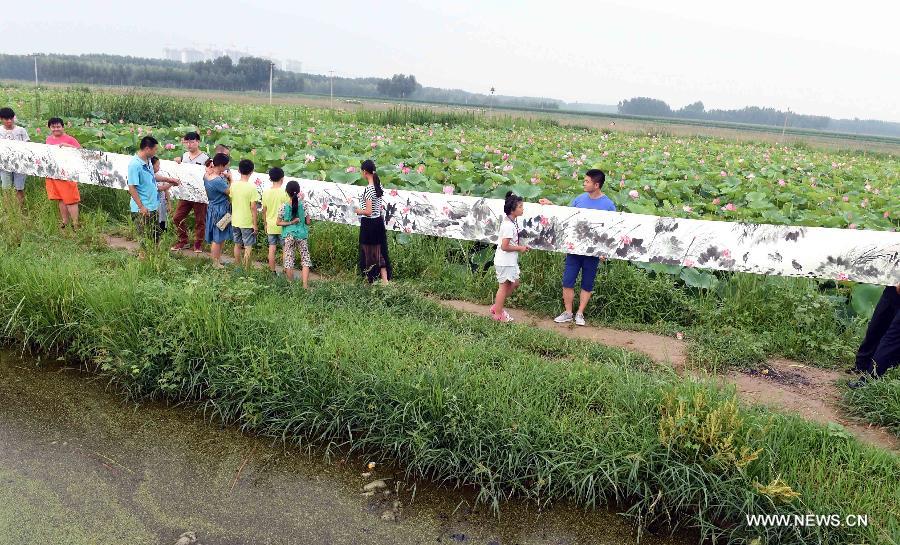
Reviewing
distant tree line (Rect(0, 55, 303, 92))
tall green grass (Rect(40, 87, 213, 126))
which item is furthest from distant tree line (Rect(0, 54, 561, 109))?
tall green grass (Rect(40, 87, 213, 126))

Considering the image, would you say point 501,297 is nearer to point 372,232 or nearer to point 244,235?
point 372,232

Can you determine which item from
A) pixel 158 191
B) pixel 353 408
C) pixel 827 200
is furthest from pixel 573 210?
pixel 827 200

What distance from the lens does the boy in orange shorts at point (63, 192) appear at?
23.2ft

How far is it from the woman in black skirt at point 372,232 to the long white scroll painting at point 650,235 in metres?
0.53

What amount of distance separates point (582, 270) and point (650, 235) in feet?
2.04

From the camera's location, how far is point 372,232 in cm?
536

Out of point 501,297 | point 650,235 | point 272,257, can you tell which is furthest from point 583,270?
point 272,257

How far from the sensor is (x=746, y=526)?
2953 mm

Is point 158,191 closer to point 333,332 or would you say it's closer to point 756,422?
point 333,332

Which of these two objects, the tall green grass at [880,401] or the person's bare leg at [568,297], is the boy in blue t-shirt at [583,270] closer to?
the person's bare leg at [568,297]

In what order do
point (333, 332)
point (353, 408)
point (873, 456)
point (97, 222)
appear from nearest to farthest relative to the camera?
point (873, 456) < point (353, 408) < point (333, 332) < point (97, 222)

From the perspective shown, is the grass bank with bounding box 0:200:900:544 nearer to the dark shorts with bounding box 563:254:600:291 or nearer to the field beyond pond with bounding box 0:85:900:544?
the field beyond pond with bounding box 0:85:900:544

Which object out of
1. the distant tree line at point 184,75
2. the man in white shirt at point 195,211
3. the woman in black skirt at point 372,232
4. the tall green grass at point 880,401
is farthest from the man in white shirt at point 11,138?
the distant tree line at point 184,75

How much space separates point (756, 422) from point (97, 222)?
285 inches
